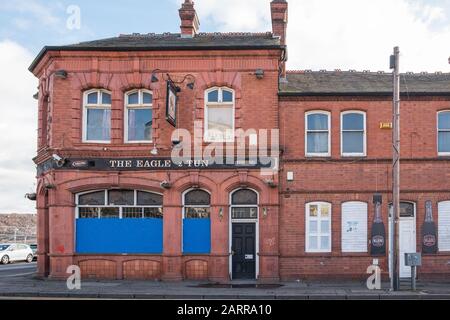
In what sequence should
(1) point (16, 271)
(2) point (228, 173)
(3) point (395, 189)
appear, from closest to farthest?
1. (3) point (395, 189)
2. (2) point (228, 173)
3. (1) point (16, 271)

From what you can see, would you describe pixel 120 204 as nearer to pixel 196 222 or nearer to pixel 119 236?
pixel 119 236

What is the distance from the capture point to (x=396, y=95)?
22688 mm

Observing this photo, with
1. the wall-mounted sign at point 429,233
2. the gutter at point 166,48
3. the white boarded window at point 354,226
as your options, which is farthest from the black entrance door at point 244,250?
the gutter at point 166,48

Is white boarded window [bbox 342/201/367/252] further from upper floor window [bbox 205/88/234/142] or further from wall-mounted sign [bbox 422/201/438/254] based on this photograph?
upper floor window [bbox 205/88/234/142]

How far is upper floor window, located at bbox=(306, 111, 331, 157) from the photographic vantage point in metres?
26.1

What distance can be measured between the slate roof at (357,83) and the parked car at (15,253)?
23657 mm

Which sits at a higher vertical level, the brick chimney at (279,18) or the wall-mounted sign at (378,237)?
the brick chimney at (279,18)

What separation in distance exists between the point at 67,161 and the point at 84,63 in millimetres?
3913

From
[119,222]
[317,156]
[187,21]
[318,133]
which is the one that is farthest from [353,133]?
[119,222]

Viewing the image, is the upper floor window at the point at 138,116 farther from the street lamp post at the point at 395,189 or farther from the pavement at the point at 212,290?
the street lamp post at the point at 395,189

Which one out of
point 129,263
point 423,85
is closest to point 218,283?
point 129,263

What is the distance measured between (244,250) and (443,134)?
29.3 feet

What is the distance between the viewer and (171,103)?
24703mm

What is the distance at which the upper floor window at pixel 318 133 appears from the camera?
26109mm
